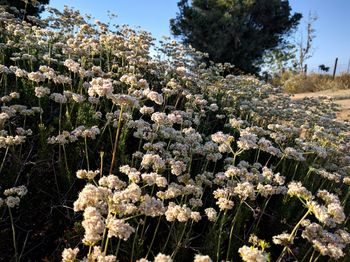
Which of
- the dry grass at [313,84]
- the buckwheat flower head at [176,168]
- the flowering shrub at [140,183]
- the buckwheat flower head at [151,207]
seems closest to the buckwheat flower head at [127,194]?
the flowering shrub at [140,183]

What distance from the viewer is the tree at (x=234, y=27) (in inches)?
1154

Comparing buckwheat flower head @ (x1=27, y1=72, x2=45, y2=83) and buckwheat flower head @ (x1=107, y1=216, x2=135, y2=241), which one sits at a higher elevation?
buckwheat flower head @ (x1=27, y1=72, x2=45, y2=83)

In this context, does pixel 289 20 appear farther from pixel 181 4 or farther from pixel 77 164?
pixel 77 164

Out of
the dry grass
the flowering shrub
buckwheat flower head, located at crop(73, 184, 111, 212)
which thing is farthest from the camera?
the dry grass

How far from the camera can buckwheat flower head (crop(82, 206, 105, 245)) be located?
1.83 metres

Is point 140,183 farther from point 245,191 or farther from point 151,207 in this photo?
point 151,207

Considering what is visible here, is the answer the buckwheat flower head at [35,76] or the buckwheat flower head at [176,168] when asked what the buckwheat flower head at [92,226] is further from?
the buckwheat flower head at [35,76]

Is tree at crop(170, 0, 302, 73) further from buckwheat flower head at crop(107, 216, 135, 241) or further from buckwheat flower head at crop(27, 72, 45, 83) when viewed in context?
buckwheat flower head at crop(107, 216, 135, 241)

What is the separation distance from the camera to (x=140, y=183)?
11.1 feet

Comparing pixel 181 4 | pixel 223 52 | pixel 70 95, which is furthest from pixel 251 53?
pixel 70 95

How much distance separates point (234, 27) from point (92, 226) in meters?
29.3

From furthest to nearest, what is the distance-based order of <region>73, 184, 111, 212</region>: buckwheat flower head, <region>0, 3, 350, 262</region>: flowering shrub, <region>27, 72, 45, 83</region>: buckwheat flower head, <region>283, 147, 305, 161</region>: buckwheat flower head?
<region>283, 147, 305, 161</region>: buckwheat flower head → <region>27, 72, 45, 83</region>: buckwheat flower head → <region>0, 3, 350, 262</region>: flowering shrub → <region>73, 184, 111, 212</region>: buckwheat flower head

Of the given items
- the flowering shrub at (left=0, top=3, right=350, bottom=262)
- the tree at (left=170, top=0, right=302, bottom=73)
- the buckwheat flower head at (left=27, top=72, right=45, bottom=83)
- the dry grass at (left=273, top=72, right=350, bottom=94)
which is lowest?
the flowering shrub at (left=0, top=3, right=350, bottom=262)

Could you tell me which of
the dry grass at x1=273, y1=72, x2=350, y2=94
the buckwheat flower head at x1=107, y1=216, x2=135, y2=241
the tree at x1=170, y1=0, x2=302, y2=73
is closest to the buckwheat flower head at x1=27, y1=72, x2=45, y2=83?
the buckwheat flower head at x1=107, y1=216, x2=135, y2=241
